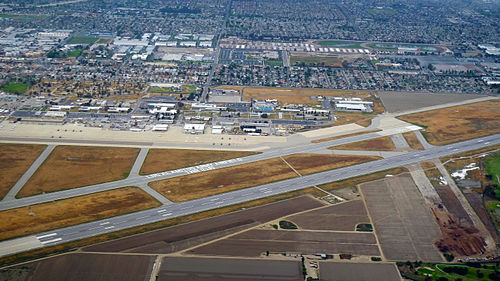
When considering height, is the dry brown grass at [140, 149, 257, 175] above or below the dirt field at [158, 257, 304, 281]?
above

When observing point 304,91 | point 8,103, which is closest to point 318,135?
point 304,91

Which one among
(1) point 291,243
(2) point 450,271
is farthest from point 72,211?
(2) point 450,271

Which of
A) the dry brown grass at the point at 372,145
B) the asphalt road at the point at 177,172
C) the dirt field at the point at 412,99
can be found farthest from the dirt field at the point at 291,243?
the dirt field at the point at 412,99

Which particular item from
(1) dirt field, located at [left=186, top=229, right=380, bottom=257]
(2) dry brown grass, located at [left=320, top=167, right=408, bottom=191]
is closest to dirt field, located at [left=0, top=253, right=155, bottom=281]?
(1) dirt field, located at [left=186, top=229, right=380, bottom=257]

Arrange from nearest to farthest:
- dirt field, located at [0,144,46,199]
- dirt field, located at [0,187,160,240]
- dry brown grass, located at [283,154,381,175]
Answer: dirt field, located at [0,187,160,240] → dirt field, located at [0,144,46,199] → dry brown grass, located at [283,154,381,175]

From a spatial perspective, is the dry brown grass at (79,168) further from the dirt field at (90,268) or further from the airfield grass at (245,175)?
the dirt field at (90,268)

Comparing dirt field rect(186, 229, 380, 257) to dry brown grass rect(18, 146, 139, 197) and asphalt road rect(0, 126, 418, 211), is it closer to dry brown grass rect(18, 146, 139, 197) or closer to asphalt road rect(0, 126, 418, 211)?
asphalt road rect(0, 126, 418, 211)
